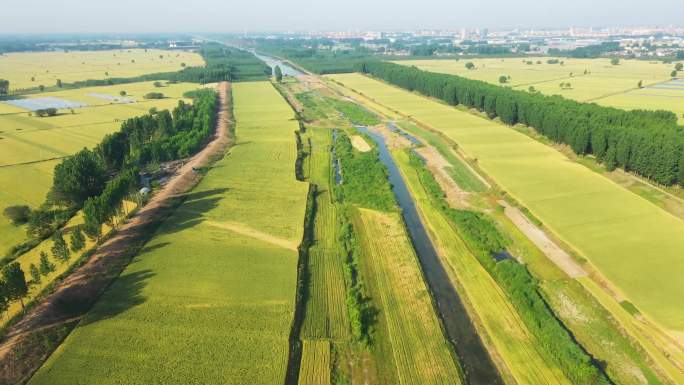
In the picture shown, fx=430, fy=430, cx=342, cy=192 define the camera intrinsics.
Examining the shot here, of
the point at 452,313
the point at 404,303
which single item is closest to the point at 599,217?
the point at 452,313

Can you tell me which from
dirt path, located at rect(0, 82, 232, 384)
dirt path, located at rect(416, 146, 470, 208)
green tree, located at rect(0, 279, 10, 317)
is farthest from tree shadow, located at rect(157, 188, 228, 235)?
dirt path, located at rect(416, 146, 470, 208)

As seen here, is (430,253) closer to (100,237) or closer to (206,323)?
(206,323)

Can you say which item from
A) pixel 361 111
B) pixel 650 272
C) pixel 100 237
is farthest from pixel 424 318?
pixel 361 111

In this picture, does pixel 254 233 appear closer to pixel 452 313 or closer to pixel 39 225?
pixel 452 313

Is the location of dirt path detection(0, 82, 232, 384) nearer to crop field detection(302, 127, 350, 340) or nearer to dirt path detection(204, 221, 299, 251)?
dirt path detection(204, 221, 299, 251)

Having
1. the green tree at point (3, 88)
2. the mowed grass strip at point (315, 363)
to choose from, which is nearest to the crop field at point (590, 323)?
the mowed grass strip at point (315, 363)

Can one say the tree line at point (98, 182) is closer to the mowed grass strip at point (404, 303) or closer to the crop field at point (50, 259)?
the crop field at point (50, 259)
